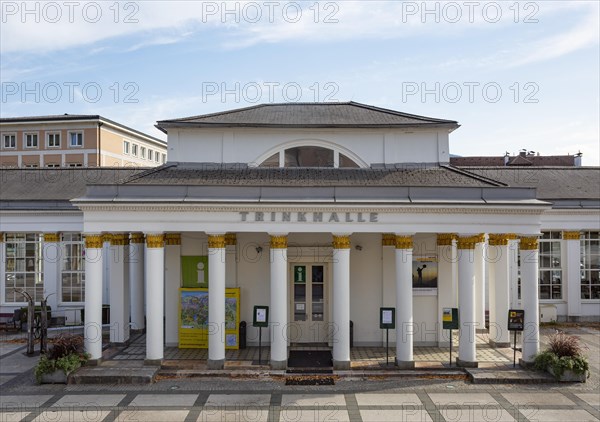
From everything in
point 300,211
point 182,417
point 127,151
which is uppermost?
point 127,151

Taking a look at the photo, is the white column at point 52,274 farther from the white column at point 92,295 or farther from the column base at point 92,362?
the column base at point 92,362

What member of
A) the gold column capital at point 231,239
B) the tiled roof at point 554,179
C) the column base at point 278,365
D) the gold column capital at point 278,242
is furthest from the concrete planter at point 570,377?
the gold column capital at point 231,239

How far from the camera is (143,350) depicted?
18.9m

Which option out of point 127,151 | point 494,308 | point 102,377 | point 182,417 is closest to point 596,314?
point 494,308

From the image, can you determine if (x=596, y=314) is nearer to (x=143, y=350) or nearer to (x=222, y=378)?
(x=222, y=378)

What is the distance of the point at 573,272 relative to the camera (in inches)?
977

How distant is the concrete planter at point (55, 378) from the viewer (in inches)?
619

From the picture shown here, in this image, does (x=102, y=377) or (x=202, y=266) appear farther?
(x=202, y=266)

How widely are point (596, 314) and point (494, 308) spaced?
9.53 meters

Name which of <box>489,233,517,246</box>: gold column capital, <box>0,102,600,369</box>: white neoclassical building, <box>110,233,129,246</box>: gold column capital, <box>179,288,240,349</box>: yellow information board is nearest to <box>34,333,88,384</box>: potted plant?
<box>0,102,600,369</box>: white neoclassical building

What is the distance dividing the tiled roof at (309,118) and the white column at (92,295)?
5.99 m

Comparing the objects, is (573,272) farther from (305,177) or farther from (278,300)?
(278,300)

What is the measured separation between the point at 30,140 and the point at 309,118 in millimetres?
40285

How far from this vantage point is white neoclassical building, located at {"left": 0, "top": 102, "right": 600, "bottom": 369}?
1636 cm
